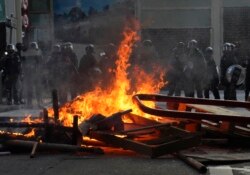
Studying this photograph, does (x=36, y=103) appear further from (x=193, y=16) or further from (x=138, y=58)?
(x=193, y=16)

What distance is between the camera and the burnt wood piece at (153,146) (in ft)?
21.6

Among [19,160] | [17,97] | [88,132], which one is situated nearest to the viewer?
[19,160]

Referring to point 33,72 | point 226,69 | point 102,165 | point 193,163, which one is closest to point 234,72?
point 226,69

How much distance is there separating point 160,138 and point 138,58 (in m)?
6.24

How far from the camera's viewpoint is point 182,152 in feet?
22.9

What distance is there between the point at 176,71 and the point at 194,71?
53cm

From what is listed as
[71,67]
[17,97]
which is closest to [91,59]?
[71,67]

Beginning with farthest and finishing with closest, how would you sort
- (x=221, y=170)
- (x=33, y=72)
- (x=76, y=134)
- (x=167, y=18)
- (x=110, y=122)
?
(x=167, y=18)
(x=33, y=72)
(x=110, y=122)
(x=76, y=134)
(x=221, y=170)

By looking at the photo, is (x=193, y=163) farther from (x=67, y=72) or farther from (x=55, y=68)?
(x=55, y=68)

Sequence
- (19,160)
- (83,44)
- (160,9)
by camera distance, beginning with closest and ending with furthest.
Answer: (19,160) < (83,44) < (160,9)

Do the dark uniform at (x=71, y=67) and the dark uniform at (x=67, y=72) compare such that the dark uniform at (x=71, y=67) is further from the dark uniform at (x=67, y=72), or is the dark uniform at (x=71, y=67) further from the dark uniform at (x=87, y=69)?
the dark uniform at (x=87, y=69)

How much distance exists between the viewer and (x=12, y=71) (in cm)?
1506

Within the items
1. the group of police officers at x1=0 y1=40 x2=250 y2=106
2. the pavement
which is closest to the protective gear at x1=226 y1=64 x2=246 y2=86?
the group of police officers at x1=0 y1=40 x2=250 y2=106

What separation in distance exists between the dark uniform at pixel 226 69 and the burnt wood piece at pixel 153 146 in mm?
7078
